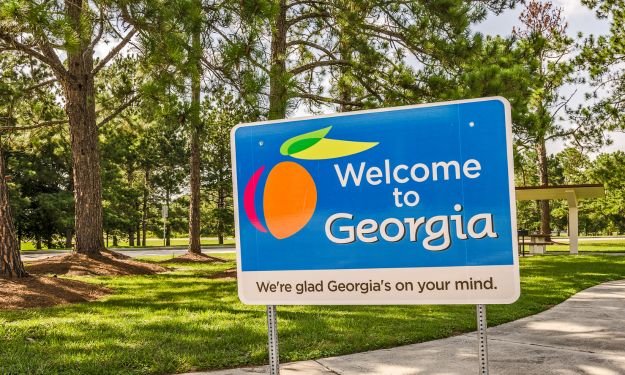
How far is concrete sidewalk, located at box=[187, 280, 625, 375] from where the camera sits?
4.54 m

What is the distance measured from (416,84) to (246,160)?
963 centimetres

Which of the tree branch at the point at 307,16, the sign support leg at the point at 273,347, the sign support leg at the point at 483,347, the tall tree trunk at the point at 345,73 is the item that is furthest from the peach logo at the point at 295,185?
the tree branch at the point at 307,16

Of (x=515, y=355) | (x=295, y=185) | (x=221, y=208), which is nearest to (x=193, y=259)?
(x=515, y=355)

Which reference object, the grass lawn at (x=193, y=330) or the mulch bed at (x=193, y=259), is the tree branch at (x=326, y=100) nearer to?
the grass lawn at (x=193, y=330)

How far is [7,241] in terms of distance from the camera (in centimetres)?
950

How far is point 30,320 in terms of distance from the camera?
7035mm

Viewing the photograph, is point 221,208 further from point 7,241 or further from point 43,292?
point 43,292

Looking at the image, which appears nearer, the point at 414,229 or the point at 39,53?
the point at 414,229

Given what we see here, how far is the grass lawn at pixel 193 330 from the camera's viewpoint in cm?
493

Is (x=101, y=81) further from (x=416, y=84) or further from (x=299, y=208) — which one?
(x=299, y=208)

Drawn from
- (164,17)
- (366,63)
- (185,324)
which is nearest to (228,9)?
(164,17)

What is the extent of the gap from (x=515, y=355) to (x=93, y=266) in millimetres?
10695

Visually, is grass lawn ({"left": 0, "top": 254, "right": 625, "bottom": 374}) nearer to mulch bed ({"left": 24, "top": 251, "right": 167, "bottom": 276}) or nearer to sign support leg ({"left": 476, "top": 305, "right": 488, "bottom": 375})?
sign support leg ({"left": 476, "top": 305, "right": 488, "bottom": 375})

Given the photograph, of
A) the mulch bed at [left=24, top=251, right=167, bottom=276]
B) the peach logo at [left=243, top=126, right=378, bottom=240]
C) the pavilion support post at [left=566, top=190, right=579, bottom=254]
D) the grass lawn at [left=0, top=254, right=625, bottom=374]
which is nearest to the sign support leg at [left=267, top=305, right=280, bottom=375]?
the peach logo at [left=243, top=126, right=378, bottom=240]
